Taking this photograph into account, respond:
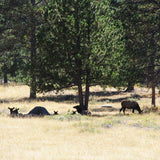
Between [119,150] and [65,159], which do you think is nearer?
[65,159]

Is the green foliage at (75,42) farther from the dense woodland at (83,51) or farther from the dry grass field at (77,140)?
the dry grass field at (77,140)

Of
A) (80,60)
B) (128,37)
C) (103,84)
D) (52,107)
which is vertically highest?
(128,37)

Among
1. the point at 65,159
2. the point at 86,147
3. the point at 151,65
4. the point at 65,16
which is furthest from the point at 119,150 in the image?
the point at 151,65

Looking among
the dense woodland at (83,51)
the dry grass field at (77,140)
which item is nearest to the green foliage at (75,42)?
the dense woodland at (83,51)

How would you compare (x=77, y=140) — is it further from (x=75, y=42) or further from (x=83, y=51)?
(x=75, y=42)

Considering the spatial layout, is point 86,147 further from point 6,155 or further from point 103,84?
point 103,84

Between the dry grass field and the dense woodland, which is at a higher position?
the dense woodland

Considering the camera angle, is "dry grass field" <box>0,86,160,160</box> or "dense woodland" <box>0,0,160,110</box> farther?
"dense woodland" <box>0,0,160,110</box>

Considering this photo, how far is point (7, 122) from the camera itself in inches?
698

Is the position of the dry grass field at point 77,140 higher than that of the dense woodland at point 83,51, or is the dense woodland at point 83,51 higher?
the dense woodland at point 83,51

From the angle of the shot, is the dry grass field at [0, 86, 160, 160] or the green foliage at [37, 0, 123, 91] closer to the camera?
the dry grass field at [0, 86, 160, 160]

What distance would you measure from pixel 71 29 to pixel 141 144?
11.4m

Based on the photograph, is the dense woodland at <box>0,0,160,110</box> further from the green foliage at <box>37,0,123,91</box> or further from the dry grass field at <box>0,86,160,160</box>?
the dry grass field at <box>0,86,160,160</box>

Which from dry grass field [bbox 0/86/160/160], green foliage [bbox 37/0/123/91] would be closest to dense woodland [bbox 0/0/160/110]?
green foliage [bbox 37/0/123/91]
